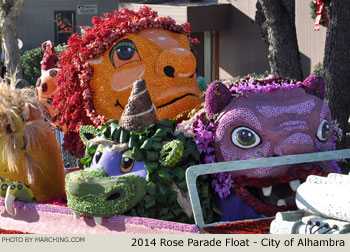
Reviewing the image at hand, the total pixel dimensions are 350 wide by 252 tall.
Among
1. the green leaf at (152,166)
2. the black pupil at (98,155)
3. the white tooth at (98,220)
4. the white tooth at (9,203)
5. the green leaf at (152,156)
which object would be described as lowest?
the white tooth at (9,203)

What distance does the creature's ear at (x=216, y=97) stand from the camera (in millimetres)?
3688

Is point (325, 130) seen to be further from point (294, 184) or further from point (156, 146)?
point (156, 146)

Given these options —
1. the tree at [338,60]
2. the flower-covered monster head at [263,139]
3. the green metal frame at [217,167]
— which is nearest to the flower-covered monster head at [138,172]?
the flower-covered monster head at [263,139]

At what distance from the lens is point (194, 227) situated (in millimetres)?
3109

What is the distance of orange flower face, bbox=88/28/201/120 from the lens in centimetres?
454

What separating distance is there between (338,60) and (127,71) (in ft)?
10.4

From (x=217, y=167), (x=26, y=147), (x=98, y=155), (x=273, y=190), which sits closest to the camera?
(x=217, y=167)

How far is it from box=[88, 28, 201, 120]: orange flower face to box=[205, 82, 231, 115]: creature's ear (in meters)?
0.84

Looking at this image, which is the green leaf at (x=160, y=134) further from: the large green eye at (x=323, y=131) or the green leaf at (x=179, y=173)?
the large green eye at (x=323, y=131)

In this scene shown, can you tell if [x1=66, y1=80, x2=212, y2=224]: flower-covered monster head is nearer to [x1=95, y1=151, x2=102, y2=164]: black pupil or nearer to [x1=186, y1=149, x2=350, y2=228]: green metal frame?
[x1=95, y1=151, x2=102, y2=164]: black pupil

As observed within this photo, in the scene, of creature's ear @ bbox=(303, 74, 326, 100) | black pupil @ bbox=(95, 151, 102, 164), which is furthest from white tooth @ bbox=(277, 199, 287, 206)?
black pupil @ bbox=(95, 151, 102, 164)

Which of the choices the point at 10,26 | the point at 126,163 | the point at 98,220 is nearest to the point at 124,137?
the point at 126,163

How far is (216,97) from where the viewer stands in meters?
3.69

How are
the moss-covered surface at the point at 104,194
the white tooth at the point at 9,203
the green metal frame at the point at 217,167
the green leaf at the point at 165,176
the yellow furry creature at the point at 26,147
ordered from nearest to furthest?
the green metal frame at the point at 217,167
the moss-covered surface at the point at 104,194
the green leaf at the point at 165,176
the white tooth at the point at 9,203
the yellow furry creature at the point at 26,147
